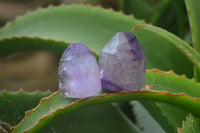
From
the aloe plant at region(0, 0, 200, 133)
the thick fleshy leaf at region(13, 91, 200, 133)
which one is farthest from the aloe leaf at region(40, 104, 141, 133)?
the thick fleshy leaf at region(13, 91, 200, 133)

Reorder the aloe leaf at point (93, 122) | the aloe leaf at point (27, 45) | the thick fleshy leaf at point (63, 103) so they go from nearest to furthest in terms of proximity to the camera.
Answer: the thick fleshy leaf at point (63, 103) < the aloe leaf at point (93, 122) < the aloe leaf at point (27, 45)

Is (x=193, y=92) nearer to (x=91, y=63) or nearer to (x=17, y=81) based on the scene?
(x=91, y=63)

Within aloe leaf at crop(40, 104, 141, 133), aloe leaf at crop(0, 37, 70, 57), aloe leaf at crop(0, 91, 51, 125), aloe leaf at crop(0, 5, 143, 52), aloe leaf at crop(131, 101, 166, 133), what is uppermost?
aloe leaf at crop(0, 5, 143, 52)

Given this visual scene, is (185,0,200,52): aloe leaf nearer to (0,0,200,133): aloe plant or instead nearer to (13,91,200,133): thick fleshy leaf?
(0,0,200,133): aloe plant

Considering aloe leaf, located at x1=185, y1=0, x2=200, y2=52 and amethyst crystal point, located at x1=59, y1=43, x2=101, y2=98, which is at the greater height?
aloe leaf, located at x1=185, y1=0, x2=200, y2=52

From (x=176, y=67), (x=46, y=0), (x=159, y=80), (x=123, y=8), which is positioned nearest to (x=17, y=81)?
(x=46, y=0)

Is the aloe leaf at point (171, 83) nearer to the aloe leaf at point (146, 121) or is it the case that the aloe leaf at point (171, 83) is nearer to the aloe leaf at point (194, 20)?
the aloe leaf at point (194, 20)

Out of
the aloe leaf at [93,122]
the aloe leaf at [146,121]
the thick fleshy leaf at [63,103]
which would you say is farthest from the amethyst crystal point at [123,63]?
the aloe leaf at [146,121]
